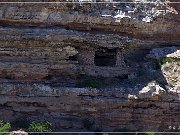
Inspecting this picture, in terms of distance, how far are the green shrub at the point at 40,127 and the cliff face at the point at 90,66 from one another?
863 millimetres

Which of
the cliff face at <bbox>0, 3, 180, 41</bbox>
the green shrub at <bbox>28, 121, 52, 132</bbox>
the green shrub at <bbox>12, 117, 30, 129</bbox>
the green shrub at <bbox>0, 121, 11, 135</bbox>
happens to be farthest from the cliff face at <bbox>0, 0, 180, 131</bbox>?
the green shrub at <bbox>0, 121, 11, 135</bbox>

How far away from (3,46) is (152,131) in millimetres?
7902

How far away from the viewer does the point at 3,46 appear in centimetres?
2567

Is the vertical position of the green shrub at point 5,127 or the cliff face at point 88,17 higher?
the cliff face at point 88,17

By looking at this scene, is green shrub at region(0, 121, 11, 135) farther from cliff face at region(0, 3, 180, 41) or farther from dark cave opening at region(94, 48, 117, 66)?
dark cave opening at region(94, 48, 117, 66)

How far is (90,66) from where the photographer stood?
2647cm

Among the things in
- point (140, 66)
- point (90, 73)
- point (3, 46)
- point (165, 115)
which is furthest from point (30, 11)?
point (165, 115)

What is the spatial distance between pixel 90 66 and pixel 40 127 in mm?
4561

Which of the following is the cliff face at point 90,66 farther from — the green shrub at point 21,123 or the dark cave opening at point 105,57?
the green shrub at point 21,123

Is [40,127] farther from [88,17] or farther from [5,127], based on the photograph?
[88,17]


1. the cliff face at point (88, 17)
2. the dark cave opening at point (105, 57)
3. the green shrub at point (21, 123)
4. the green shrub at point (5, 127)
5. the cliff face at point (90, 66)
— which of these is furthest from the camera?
the dark cave opening at point (105, 57)

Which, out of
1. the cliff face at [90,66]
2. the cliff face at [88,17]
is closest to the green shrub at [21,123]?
the cliff face at [90,66]

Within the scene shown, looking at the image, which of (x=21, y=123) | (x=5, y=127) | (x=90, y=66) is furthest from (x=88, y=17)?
(x=5, y=127)

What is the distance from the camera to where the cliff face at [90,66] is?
2492 centimetres
